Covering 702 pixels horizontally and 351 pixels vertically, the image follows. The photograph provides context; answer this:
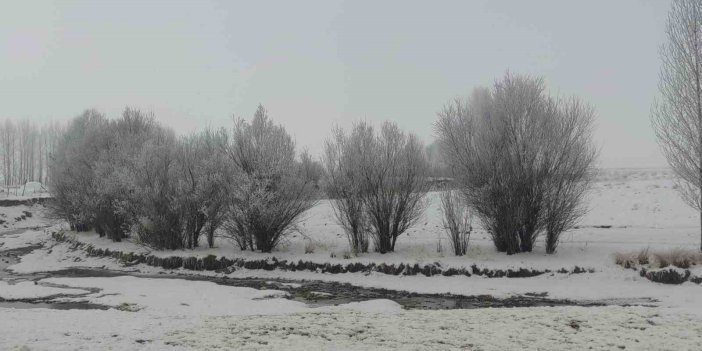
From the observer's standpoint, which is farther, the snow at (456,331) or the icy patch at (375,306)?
the icy patch at (375,306)

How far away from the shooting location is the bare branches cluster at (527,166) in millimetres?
17422

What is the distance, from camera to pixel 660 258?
46.9 feet

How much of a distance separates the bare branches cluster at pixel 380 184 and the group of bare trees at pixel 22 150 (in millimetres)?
90180

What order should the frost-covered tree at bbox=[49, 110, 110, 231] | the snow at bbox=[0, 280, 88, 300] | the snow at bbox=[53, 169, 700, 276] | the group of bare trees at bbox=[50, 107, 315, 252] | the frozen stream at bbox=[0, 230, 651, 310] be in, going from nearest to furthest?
the frozen stream at bbox=[0, 230, 651, 310] < the snow at bbox=[0, 280, 88, 300] < the snow at bbox=[53, 169, 700, 276] < the group of bare trees at bbox=[50, 107, 315, 252] < the frost-covered tree at bbox=[49, 110, 110, 231]

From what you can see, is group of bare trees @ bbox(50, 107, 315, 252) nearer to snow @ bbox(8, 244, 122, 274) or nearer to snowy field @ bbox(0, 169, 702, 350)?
snowy field @ bbox(0, 169, 702, 350)

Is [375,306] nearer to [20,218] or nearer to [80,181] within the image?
[80,181]

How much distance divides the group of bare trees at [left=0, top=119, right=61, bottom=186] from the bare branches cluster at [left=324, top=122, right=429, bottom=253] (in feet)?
296

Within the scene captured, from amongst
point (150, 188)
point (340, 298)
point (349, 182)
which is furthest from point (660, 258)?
point (150, 188)

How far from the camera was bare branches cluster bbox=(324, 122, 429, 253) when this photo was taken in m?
20.0

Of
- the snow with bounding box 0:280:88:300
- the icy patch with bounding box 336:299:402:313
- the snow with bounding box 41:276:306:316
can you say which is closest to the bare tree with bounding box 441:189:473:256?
the icy patch with bounding box 336:299:402:313

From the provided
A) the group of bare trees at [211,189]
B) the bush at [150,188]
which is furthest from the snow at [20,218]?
the group of bare trees at [211,189]

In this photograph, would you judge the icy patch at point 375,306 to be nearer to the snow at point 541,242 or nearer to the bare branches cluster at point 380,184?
the snow at point 541,242

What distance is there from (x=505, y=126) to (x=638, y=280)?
21.9 feet

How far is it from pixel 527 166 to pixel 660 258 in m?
5.05
